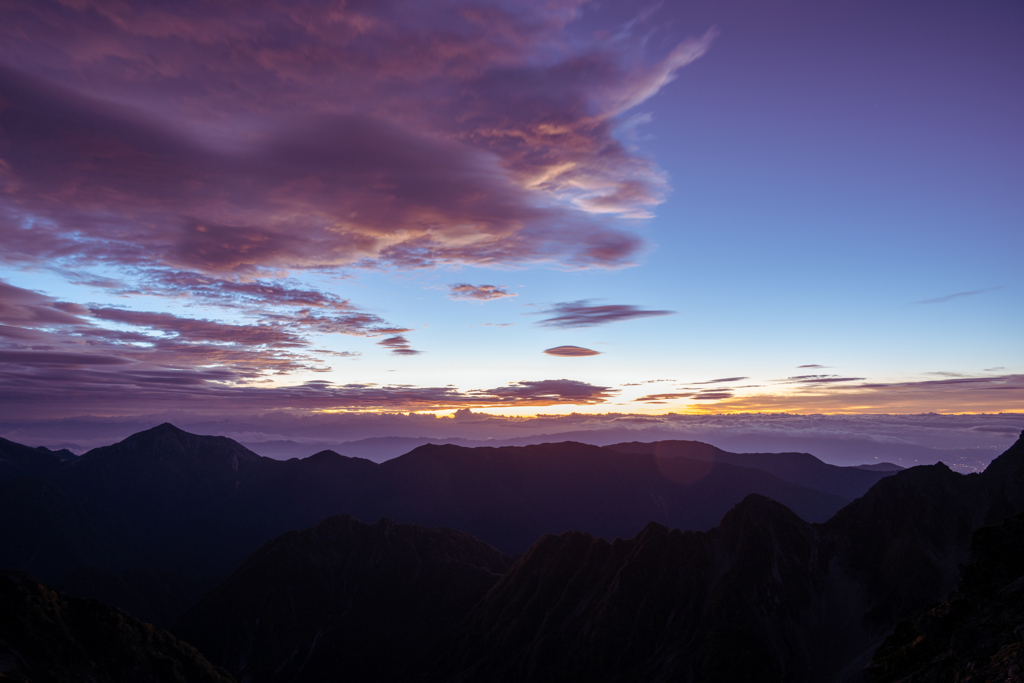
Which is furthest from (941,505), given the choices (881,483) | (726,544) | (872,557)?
(726,544)

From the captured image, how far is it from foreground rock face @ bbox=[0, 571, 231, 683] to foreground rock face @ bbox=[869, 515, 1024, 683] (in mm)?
129101

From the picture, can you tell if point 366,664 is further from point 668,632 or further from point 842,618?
point 842,618

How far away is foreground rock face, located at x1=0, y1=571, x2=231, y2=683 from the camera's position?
315ft

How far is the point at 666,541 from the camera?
531 feet

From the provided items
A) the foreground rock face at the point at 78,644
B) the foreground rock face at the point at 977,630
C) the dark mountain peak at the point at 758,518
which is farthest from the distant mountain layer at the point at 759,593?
the foreground rock face at the point at 78,644

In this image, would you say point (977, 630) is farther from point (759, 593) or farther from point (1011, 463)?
point (1011, 463)

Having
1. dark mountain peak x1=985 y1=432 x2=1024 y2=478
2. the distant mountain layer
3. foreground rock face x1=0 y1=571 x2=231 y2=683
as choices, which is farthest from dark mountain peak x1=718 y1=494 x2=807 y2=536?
foreground rock face x1=0 y1=571 x2=231 y2=683

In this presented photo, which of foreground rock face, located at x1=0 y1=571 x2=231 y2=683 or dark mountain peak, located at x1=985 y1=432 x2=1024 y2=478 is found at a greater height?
dark mountain peak, located at x1=985 y1=432 x2=1024 y2=478

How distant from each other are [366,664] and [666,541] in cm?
12352

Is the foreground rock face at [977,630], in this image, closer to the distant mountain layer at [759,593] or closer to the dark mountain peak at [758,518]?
the distant mountain layer at [759,593]

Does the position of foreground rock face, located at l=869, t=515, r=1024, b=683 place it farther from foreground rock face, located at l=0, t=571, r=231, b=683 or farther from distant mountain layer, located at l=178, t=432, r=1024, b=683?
foreground rock face, located at l=0, t=571, r=231, b=683

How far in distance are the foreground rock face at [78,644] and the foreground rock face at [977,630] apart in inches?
5083

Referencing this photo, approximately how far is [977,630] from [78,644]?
148 m

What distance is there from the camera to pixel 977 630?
59250 mm
